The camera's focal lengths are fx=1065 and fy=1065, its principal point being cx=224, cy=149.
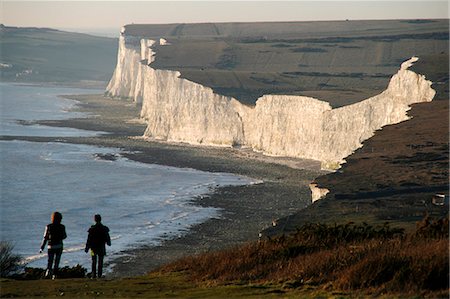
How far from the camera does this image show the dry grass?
45.3 ft

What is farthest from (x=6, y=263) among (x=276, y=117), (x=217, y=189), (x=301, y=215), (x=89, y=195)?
A: (x=276, y=117)

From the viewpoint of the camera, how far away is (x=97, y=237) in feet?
61.8

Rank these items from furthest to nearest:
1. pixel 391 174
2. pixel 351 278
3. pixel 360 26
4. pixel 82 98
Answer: pixel 360 26
pixel 82 98
pixel 391 174
pixel 351 278

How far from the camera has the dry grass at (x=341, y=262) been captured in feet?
45.3

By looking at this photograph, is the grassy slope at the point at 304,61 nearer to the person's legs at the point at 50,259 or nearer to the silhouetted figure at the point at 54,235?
the person's legs at the point at 50,259

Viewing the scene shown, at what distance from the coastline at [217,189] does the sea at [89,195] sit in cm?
88

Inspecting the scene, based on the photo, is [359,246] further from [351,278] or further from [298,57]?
[298,57]

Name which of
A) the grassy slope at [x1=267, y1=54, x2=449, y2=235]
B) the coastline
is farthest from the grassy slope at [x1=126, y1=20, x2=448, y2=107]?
the grassy slope at [x1=267, y1=54, x2=449, y2=235]

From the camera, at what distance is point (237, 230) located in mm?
37812

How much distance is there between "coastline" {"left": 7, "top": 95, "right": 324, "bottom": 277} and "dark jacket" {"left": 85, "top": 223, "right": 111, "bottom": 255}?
34.3 feet

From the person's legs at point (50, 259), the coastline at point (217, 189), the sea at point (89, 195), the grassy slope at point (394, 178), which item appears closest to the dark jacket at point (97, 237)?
the person's legs at point (50, 259)

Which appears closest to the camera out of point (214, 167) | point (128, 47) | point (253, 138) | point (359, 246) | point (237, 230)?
point (359, 246)

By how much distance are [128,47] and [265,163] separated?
86.6 meters

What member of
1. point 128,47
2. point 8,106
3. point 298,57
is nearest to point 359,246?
point 298,57
